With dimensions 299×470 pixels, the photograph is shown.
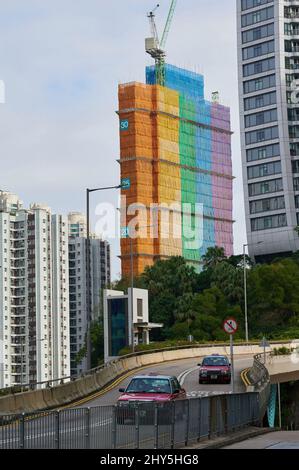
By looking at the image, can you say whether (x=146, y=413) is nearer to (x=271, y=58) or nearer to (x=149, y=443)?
(x=149, y=443)

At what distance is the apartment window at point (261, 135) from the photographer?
602ft

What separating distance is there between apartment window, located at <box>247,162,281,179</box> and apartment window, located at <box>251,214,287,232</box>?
751 centimetres

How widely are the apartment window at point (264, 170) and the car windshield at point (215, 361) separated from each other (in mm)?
125523

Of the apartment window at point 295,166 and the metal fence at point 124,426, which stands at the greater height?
the apartment window at point 295,166

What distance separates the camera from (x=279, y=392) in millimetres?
82875

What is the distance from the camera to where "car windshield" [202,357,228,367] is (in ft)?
191

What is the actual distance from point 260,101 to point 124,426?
16723cm

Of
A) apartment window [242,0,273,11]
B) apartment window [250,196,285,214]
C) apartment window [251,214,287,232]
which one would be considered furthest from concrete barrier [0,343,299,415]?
apartment window [242,0,273,11]

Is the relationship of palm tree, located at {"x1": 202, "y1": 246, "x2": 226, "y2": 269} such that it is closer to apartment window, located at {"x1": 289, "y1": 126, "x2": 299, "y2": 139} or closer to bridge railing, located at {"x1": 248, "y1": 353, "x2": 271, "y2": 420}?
apartment window, located at {"x1": 289, "y1": 126, "x2": 299, "y2": 139}

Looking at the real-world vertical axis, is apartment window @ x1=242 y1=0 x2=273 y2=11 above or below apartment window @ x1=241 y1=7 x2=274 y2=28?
above

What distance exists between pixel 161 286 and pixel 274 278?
906 inches

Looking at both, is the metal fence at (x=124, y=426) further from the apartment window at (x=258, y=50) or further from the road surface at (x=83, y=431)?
the apartment window at (x=258, y=50)

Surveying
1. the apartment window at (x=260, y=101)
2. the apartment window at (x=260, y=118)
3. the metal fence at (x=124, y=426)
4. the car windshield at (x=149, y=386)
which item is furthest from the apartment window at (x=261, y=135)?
the metal fence at (x=124, y=426)
